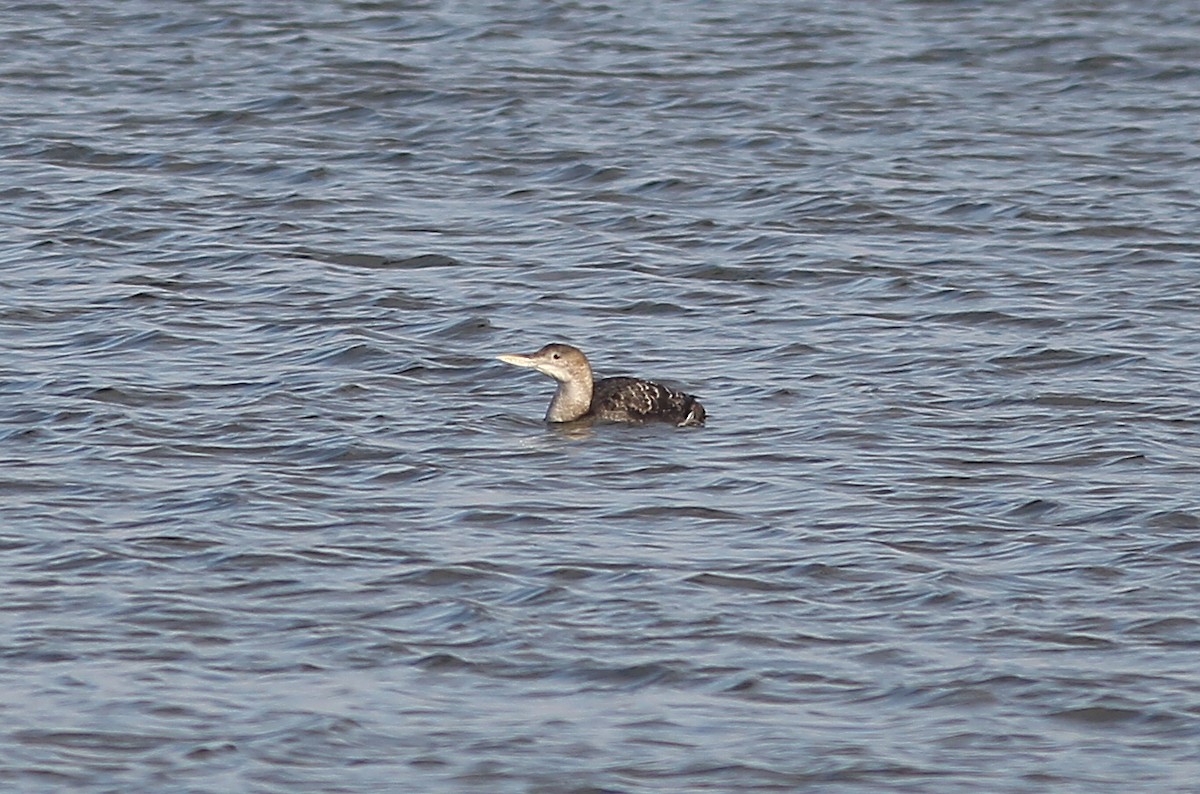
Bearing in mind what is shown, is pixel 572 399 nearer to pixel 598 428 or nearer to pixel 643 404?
pixel 598 428

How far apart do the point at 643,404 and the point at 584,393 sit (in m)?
0.32

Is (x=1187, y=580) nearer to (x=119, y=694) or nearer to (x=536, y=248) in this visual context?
(x=119, y=694)

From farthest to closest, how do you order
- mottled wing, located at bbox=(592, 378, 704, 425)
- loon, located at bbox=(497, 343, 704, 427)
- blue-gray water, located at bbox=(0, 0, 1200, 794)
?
loon, located at bbox=(497, 343, 704, 427), mottled wing, located at bbox=(592, 378, 704, 425), blue-gray water, located at bbox=(0, 0, 1200, 794)

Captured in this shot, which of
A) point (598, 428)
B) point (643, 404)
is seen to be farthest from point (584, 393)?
point (643, 404)

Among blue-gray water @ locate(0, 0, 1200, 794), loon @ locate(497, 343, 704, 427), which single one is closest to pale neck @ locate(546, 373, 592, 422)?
loon @ locate(497, 343, 704, 427)

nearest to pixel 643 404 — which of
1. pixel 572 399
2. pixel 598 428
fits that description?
pixel 598 428

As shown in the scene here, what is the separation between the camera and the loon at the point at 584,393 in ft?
39.9

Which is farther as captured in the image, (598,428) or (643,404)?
(598,428)

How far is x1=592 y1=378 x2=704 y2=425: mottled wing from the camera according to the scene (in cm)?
1204

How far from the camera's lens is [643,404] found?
1212cm

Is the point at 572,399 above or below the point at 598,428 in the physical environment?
above

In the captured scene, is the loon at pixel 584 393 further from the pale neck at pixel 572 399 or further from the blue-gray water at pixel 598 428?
the blue-gray water at pixel 598 428

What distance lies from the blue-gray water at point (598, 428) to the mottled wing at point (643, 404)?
13 cm

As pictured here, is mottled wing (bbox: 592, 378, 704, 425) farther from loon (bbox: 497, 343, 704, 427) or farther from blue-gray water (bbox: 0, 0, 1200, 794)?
blue-gray water (bbox: 0, 0, 1200, 794)
